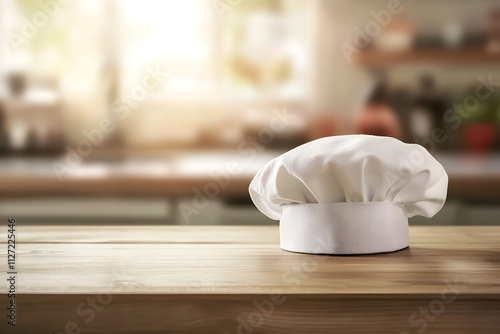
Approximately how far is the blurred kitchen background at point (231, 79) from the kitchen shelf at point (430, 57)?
10mm

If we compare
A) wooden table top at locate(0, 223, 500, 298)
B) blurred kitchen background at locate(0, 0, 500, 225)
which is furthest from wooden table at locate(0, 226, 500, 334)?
blurred kitchen background at locate(0, 0, 500, 225)

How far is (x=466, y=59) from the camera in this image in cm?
250

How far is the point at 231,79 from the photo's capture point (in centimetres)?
274

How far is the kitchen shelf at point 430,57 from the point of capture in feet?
8.13

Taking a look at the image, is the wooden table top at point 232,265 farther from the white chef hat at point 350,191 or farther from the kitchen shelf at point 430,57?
the kitchen shelf at point 430,57

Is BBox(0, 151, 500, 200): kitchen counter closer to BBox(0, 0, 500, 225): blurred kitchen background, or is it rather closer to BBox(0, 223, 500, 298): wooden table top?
BBox(0, 0, 500, 225): blurred kitchen background

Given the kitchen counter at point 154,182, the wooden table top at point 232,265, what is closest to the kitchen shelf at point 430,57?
the kitchen counter at point 154,182

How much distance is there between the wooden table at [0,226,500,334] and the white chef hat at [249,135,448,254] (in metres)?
0.05

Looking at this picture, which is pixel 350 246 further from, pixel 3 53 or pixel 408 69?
pixel 3 53

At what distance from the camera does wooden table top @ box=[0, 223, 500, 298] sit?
1.87ft

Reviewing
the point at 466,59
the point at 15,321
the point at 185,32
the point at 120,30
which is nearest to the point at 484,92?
the point at 466,59

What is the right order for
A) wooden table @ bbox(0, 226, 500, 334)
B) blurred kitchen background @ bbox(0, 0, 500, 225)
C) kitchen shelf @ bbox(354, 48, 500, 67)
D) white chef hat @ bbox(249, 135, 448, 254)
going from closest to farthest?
1. wooden table @ bbox(0, 226, 500, 334)
2. white chef hat @ bbox(249, 135, 448, 254)
3. kitchen shelf @ bbox(354, 48, 500, 67)
4. blurred kitchen background @ bbox(0, 0, 500, 225)

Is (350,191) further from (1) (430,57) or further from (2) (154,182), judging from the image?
(1) (430,57)

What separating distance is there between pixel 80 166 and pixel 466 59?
173 centimetres
